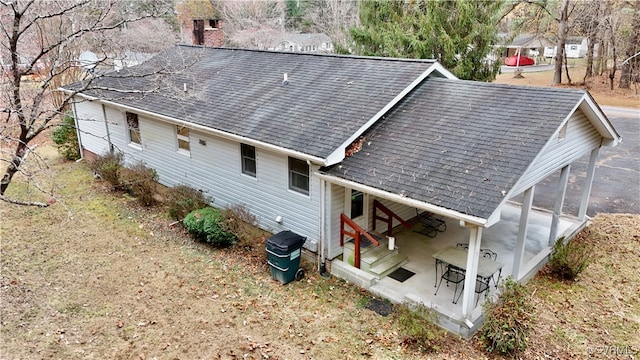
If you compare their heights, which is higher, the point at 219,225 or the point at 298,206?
the point at 298,206

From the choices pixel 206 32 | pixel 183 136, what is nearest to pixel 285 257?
pixel 183 136

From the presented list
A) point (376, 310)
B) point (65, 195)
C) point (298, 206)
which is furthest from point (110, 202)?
point (376, 310)

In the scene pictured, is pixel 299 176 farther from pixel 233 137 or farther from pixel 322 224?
pixel 233 137

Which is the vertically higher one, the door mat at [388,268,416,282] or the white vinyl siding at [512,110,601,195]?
the white vinyl siding at [512,110,601,195]

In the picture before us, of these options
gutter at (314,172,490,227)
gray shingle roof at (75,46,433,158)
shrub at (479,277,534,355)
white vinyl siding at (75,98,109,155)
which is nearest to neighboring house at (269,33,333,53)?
white vinyl siding at (75,98,109,155)

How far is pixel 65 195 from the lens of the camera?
1375cm

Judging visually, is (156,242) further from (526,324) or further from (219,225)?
(526,324)

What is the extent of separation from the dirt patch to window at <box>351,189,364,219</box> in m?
1.65

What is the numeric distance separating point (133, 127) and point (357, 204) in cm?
890

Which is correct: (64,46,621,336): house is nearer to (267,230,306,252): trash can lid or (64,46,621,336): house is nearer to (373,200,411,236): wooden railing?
(373,200,411,236): wooden railing

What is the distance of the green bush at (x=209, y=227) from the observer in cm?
1033

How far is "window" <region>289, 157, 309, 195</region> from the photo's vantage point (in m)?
9.66

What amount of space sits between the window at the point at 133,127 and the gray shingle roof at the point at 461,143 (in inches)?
344

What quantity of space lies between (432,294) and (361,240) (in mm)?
2034
